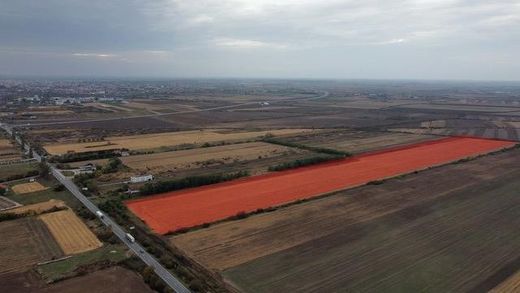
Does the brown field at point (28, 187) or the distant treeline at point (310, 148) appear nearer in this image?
the brown field at point (28, 187)

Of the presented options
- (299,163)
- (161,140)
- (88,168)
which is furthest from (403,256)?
(161,140)

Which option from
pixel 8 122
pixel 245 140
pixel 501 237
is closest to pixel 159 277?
pixel 501 237

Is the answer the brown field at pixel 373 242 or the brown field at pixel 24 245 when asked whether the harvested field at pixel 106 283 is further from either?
the brown field at pixel 373 242

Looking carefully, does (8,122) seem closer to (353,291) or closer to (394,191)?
(394,191)

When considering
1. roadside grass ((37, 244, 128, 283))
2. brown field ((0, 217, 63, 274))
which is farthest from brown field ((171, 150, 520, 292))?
brown field ((0, 217, 63, 274))

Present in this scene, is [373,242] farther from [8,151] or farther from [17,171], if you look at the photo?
[8,151]

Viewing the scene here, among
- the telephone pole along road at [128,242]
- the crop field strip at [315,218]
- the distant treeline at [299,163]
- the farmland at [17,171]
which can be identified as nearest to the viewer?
the telephone pole along road at [128,242]

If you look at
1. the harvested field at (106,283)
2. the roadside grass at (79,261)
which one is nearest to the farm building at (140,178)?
the roadside grass at (79,261)
